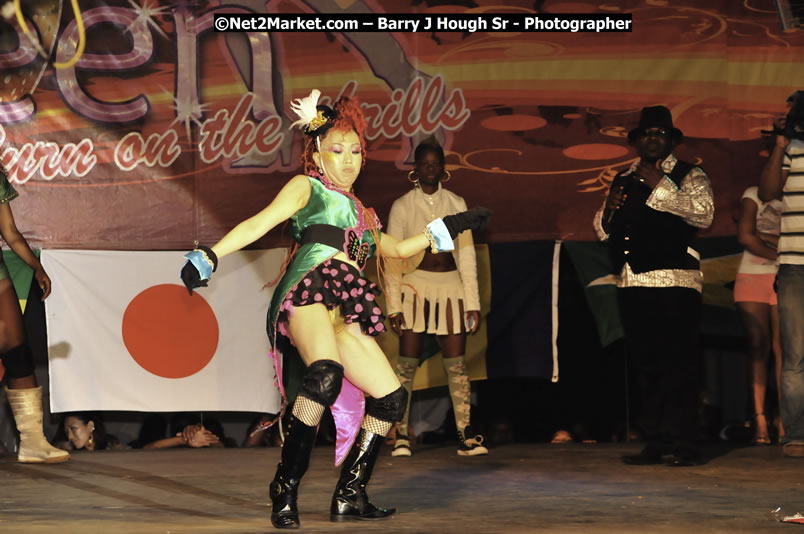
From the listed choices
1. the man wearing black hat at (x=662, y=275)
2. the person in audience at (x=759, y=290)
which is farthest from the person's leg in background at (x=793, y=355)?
the person in audience at (x=759, y=290)

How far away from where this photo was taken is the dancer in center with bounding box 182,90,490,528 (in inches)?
Result: 163

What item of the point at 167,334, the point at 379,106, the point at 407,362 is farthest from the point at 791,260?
the point at 167,334

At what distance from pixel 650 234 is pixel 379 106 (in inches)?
85.1

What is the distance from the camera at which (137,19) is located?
7.12 m

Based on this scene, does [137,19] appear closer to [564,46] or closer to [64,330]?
[64,330]

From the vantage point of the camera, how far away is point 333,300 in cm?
427

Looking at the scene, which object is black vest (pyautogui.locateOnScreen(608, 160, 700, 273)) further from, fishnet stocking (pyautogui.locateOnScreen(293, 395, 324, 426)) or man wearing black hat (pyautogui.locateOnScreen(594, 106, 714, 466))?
fishnet stocking (pyautogui.locateOnScreen(293, 395, 324, 426))

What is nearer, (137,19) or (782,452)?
(782,452)

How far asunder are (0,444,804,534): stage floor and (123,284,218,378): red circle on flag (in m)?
0.56

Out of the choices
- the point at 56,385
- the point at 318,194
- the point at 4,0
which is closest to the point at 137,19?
the point at 4,0

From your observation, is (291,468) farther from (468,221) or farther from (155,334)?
(155,334)

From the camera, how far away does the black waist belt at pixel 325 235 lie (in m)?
4.37

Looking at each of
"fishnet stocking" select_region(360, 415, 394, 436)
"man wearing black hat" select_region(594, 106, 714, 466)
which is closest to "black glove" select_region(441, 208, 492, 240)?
"fishnet stocking" select_region(360, 415, 394, 436)

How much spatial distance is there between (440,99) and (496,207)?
78 cm
